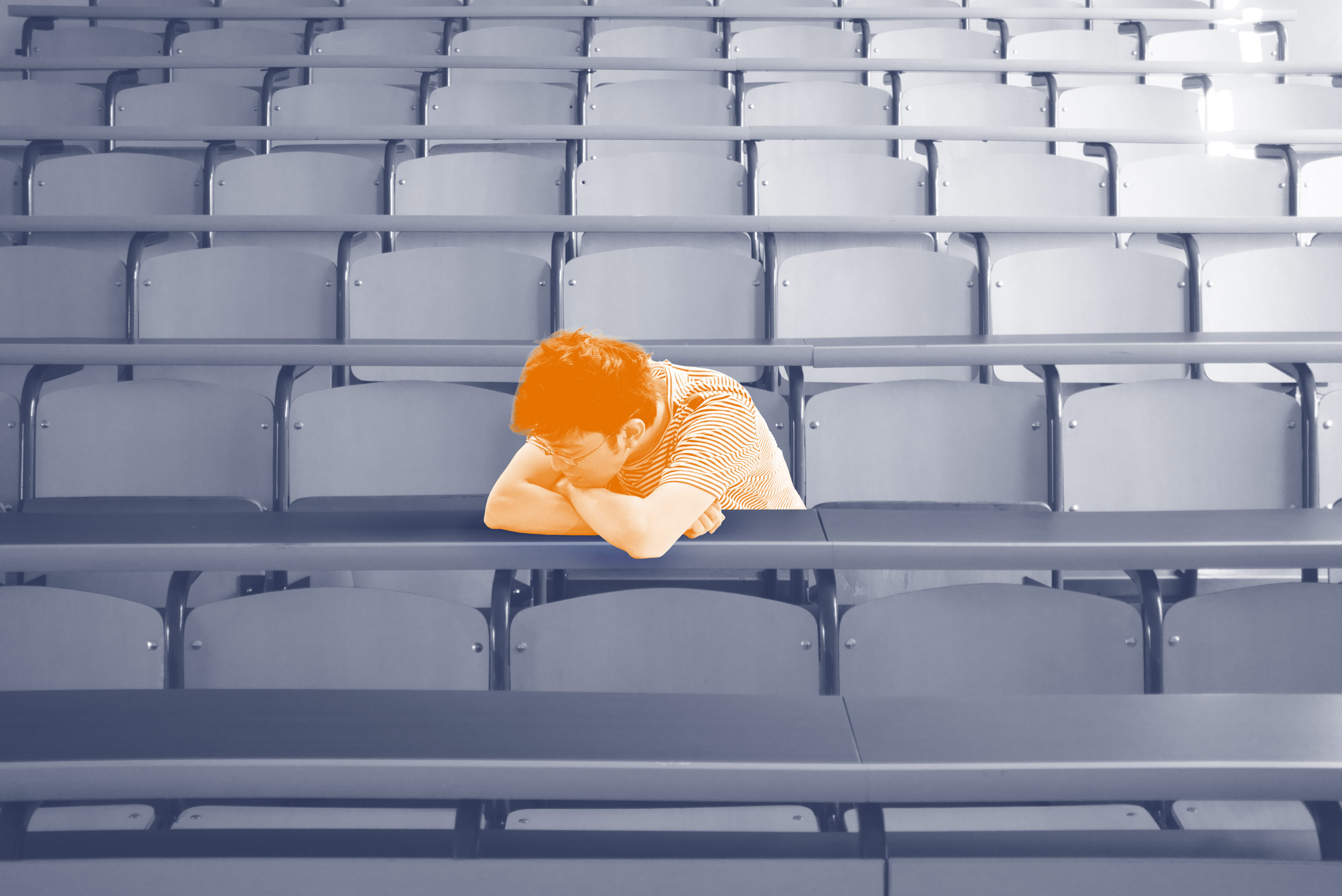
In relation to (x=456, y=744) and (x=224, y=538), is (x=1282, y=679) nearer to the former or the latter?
(x=456, y=744)

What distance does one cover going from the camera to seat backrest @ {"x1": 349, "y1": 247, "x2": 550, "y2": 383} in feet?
Answer: 4.49

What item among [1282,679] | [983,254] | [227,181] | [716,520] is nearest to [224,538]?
[716,520]

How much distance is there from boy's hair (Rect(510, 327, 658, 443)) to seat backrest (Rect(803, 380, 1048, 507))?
1.35ft

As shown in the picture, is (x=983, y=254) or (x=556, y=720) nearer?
(x=556, y=720)

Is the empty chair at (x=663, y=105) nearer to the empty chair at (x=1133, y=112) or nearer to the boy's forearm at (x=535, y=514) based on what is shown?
the empty chair at (x=1133, y=112)

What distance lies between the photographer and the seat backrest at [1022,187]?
1.72 metres

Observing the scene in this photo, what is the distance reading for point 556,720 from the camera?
580mm

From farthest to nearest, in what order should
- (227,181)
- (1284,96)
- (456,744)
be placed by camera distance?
(1284,96)
(227,181)
(456,744)

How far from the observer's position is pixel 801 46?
252 cm

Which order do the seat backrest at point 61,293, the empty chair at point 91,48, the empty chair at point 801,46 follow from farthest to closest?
the empty chair at point 801,46
the empty chair at point 91,48
the seat backrest at point 61,293

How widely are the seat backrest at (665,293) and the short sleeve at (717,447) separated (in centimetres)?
50

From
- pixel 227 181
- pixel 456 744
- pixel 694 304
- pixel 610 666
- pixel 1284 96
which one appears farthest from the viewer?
pixel 1284 96

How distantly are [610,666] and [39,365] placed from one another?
773 millimetres

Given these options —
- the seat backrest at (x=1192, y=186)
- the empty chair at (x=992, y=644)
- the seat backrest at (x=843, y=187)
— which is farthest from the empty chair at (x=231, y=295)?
the seat backrest at (x=1192, y=186)
